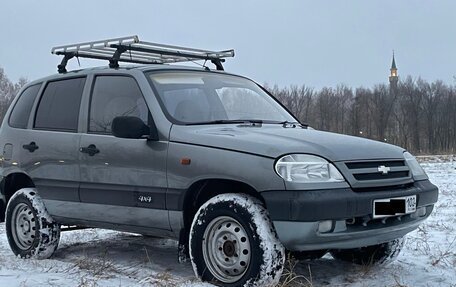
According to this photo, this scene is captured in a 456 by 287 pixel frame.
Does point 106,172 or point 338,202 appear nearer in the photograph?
point 338,202

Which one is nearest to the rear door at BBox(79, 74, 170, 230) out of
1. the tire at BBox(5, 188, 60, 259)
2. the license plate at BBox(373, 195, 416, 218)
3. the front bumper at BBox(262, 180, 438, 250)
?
the tire at BBox(5, 188, 60, 259)

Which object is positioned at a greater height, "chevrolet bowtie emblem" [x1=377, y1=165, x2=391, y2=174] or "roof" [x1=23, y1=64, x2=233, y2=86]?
"roof" [x1=23, y1=64, x2=233, y2=86]

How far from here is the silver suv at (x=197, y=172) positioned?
3879mm

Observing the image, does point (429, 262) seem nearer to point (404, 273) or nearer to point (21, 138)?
point (404, 273)

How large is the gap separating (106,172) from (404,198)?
2.48 m

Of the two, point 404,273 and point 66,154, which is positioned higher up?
point 66,154

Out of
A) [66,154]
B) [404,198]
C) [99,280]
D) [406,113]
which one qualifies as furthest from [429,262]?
[406,113]

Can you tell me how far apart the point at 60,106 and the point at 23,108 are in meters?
0.67

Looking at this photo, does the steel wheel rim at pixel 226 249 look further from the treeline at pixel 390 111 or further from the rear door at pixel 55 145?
the treeline at pixel 390 111

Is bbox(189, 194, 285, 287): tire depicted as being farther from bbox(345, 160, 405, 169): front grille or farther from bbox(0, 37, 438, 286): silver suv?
bbox(345, 160, 405, 169): front grille

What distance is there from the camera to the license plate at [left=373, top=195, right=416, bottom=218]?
401 cm

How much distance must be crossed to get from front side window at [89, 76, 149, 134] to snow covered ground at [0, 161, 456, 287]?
4.14ft

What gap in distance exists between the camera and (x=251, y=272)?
393 cm

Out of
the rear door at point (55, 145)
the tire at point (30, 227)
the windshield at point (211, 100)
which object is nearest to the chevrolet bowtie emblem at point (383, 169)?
the windshield at point (211, 100)
